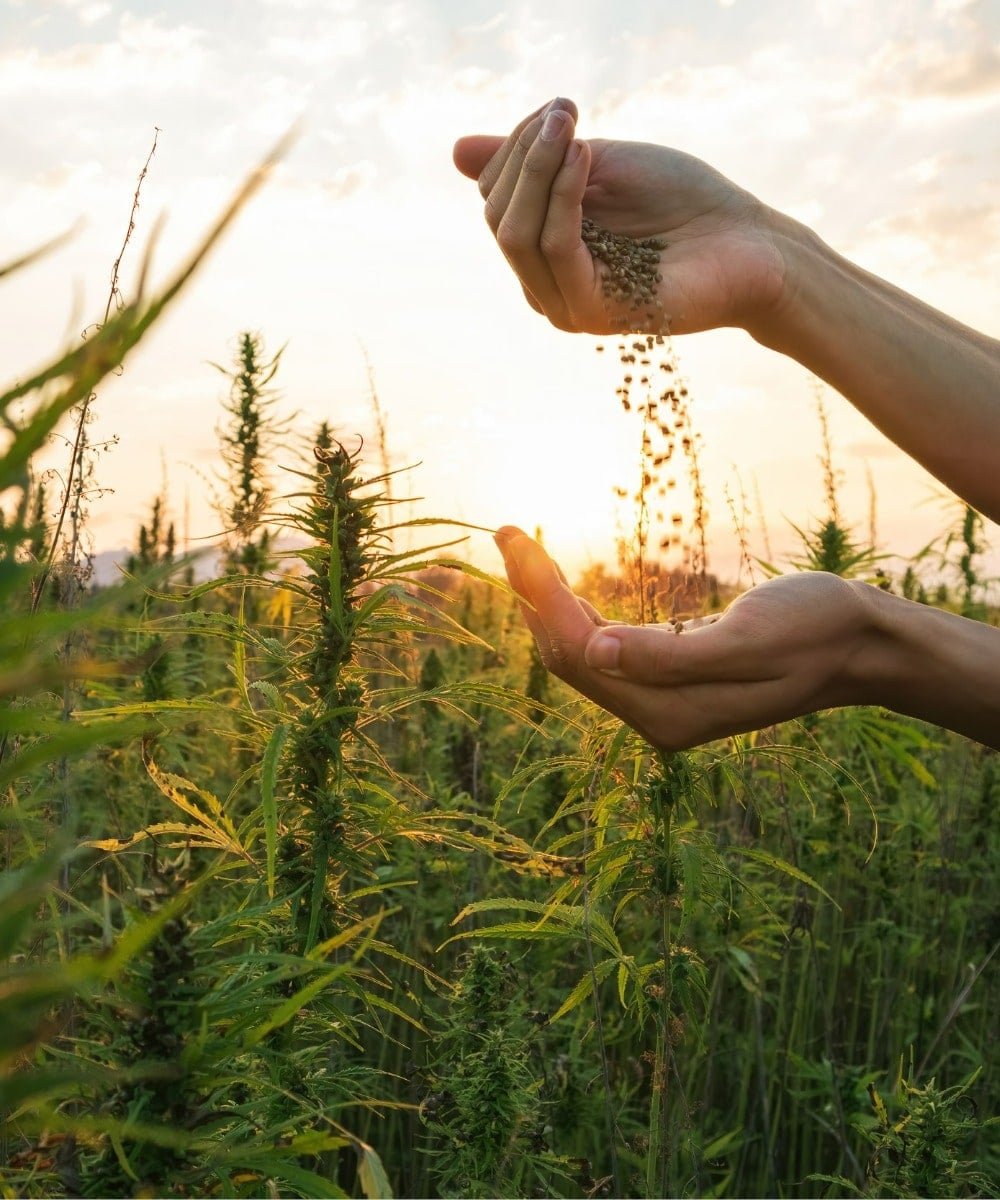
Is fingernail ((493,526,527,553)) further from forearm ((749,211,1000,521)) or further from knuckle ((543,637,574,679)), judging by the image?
forearm ((749,211,1000,521))

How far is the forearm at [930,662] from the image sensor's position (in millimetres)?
2102

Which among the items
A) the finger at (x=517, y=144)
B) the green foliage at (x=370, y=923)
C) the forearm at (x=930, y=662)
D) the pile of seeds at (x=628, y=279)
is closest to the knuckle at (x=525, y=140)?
the finger at (x=517, y=144)

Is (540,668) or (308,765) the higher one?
(540,668)

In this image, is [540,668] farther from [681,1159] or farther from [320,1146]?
[320,1146]

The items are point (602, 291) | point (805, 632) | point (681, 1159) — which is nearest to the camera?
point (805, 632)

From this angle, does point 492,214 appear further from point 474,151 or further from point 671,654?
point 671,654

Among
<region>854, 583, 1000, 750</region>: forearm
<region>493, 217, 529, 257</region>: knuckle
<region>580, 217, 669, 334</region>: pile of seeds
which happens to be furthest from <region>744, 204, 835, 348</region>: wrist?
<region>854, 583, 1000, 750</region>: forearm

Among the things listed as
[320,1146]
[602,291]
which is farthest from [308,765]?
[602,291]

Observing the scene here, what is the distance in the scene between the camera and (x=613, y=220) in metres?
2.81

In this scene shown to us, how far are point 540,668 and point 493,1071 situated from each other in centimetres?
294

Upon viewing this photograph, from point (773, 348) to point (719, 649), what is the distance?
1179 millimetres

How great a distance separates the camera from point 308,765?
1592 millimetres

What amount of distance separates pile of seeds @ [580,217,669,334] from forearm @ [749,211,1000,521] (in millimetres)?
431

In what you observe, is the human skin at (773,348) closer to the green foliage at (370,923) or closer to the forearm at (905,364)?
the forearm at (905,364)
